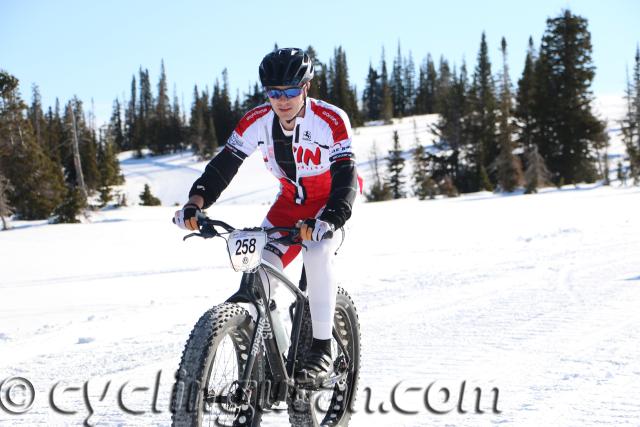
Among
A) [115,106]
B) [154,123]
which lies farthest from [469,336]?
[115,106]

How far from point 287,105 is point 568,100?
4429 centimetres

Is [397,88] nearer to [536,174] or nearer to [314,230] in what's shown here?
[536,174]

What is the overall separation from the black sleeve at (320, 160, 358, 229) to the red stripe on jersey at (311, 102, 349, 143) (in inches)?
7.8

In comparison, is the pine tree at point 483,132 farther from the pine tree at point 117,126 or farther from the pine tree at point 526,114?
the pine tree at point 117,126

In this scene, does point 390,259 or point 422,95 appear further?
point 422,95

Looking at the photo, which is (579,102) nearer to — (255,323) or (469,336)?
(469,336)

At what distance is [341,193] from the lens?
4074 millimetres

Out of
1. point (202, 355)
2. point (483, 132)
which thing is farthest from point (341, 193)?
point (483, 132)

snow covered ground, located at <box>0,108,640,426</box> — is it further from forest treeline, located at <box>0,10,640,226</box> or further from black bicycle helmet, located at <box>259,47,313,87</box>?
forest treeline, located at <box>0,10,640,226</box>

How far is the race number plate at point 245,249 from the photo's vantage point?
3.48 m

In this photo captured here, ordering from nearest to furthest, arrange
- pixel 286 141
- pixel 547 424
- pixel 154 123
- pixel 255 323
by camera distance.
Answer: pixel 255 323 → pixel 547 424 → pixel 286 141 → pixel 154 123

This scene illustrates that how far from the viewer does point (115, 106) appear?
133000 mm

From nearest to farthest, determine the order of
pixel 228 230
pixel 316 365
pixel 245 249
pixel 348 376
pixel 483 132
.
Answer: pixel 245 249
pixel 228 230
pixel 316 365
pixel 348 376
pixel 483 132

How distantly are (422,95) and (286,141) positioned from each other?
11558cm
